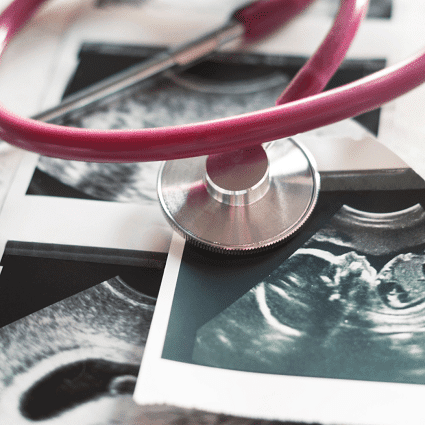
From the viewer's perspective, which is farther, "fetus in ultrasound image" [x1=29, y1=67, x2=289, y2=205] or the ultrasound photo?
"fetus in ultrasound image" [x1=29, y1=67, x2=289, y2=205]

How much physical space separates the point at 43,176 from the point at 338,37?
377 mm

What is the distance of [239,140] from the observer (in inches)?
16.0

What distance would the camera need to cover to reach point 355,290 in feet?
1.58

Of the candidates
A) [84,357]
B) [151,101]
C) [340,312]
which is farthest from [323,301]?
[151,101]

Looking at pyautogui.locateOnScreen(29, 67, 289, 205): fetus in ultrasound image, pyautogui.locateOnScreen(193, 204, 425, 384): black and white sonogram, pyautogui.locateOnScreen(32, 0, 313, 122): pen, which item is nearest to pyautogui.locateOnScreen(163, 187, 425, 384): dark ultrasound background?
pyautogui.locateOnScreen(193, 204, 425, 384): black and white sonogram

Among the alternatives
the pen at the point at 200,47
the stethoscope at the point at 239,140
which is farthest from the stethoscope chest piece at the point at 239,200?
the pen at the point at 200,47

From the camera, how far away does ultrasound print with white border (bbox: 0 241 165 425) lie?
1.44 ft

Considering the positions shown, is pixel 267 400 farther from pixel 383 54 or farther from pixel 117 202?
pixel 383 54

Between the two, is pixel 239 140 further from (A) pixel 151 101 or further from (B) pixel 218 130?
(A) pixel 151 101

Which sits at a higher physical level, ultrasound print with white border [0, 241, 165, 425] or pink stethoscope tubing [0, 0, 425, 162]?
pink stethoscope tubing [0, 0, 425, 162]

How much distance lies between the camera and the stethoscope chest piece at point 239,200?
1.62ft

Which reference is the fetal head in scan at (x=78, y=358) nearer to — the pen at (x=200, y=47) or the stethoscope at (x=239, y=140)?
the stethoscope at (x=239, y=140)

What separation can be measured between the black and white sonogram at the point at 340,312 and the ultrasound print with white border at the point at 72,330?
76 mm

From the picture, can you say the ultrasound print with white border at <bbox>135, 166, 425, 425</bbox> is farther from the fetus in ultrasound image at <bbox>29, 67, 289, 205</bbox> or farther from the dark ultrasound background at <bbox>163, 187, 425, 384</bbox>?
the fetus in ultrasound image at <bbox>29, 67, 289, 205</bbox>
